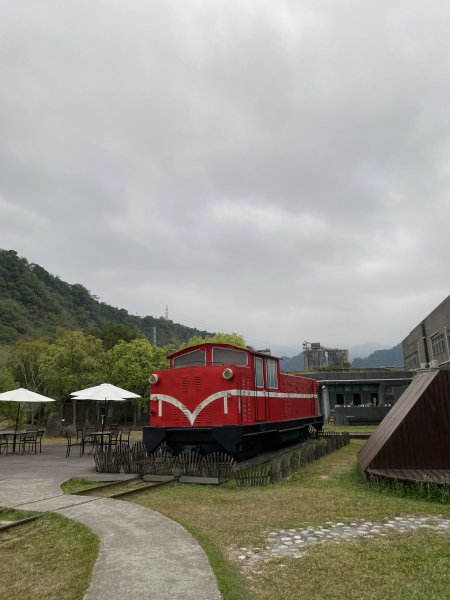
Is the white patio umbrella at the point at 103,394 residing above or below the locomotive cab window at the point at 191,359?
below

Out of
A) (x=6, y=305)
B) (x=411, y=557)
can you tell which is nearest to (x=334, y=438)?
(x=411, y=557)

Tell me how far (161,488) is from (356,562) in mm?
6155

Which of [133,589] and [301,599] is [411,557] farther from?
[133,589]

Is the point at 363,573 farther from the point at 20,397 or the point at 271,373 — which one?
the point at 20,397

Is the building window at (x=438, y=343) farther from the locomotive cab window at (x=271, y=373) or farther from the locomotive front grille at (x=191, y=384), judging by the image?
the locomotive front grille at (x=191, y=384)

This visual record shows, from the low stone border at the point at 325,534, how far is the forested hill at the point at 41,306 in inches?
2453

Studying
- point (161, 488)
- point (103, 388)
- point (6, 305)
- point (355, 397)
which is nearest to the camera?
point (161, 488)

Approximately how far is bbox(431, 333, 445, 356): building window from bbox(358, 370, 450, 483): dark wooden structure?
29530mm

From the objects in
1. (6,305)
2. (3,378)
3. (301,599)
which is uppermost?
(6,305)

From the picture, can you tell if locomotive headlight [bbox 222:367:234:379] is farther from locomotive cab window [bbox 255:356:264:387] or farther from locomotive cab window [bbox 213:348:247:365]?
locomotive cab window [bbox 255:356:264:387]

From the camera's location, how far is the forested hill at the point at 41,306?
68125 mm

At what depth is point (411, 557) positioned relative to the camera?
5418mm

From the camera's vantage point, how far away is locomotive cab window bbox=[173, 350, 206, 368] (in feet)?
45.9

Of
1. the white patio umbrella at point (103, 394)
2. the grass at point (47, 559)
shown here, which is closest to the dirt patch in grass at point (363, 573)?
the grass at point (47, 559)
